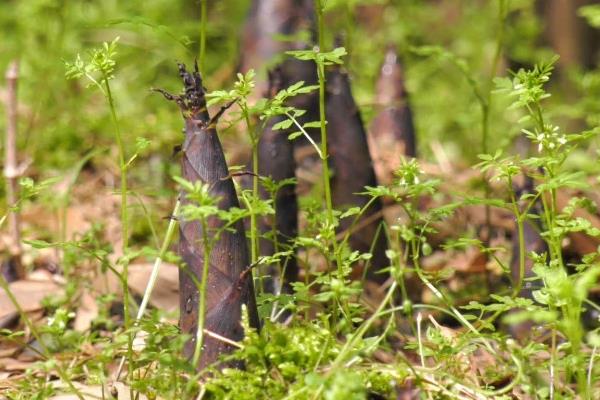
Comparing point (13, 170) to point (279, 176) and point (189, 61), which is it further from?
point (189, 61)

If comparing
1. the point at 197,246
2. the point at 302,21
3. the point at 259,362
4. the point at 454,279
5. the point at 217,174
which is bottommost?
the point at 454,279

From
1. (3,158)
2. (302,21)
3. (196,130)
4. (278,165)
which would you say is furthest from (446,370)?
(3,158)

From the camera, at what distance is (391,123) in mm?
3205

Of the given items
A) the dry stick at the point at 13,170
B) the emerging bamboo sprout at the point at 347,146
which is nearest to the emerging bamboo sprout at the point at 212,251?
the emerging bamboo sprout at the point at 347,146

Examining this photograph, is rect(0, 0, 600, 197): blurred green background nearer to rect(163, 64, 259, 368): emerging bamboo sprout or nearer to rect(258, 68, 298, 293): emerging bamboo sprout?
rect(258, 68, 298, 293): emerging bamboo sprout

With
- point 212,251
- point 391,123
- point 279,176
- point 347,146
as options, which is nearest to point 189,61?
point 391,123

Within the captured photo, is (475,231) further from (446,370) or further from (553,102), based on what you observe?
(553,102)

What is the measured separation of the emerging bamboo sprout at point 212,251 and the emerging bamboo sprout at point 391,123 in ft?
5.27

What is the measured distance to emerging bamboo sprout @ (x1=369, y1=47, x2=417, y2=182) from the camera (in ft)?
10.3

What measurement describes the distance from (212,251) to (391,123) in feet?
5.95

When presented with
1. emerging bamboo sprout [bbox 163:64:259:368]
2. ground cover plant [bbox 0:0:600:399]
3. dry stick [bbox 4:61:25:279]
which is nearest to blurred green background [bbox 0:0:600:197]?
ground cover plant [bbox 0:0:600:399]

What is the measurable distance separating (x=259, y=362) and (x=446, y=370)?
351 mm

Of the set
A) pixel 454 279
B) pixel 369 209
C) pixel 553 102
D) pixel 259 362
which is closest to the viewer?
pixel 259 362

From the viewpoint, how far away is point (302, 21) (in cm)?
289
